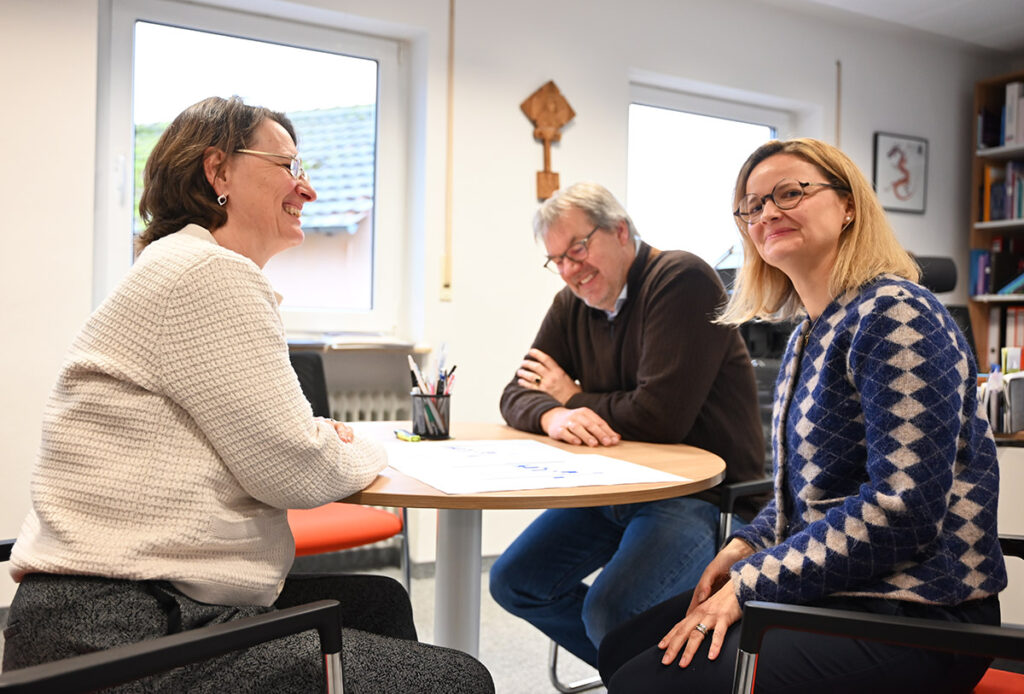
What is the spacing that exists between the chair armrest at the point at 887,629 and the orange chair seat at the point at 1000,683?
0.84 ft

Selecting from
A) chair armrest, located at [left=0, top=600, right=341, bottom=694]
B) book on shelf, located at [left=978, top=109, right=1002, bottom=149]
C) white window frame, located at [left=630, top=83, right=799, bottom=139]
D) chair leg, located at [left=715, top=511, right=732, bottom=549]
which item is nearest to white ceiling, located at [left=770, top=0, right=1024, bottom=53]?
book on shelf, located at [left=978, top=109, right=1002, bottom=149]

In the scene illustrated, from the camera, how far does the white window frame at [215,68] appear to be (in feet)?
9.57

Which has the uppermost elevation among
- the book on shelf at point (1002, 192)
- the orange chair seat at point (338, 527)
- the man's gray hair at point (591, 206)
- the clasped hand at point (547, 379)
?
the book on shelf at point (1002, 192)

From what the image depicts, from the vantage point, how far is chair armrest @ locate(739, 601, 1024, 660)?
2.84ft

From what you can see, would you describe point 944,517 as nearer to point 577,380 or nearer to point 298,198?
point 298,198

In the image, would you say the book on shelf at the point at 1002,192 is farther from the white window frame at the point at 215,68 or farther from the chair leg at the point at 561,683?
the chair leg at the point at 561,683

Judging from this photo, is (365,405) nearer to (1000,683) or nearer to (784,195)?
(784,195)

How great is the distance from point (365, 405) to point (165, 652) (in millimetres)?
2495

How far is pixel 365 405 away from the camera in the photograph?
3.27 metres

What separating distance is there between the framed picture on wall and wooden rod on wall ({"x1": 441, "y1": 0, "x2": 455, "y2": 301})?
247 cm

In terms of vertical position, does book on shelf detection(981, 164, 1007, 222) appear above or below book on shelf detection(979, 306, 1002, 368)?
above

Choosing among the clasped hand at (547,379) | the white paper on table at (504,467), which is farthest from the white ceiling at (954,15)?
the white paper on table at (504,467)

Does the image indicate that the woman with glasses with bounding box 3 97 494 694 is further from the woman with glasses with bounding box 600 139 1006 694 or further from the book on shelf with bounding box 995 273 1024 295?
the book on shelf with bounding box 995 273 1024 295

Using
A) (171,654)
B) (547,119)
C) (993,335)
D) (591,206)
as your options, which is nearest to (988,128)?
(993,335)
